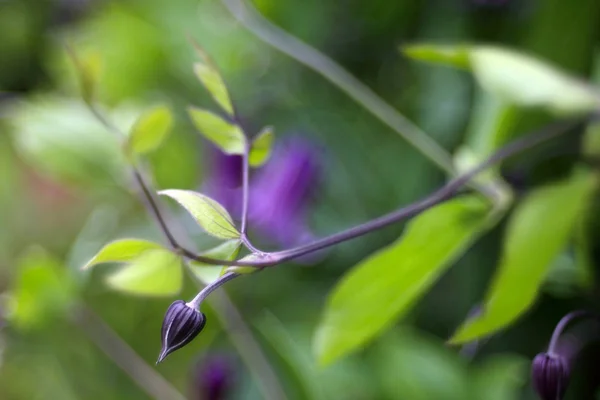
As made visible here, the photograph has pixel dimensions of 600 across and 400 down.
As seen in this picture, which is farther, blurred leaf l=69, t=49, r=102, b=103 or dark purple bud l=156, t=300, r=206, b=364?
blurred leaf l=69, t=49, r=102, b=103

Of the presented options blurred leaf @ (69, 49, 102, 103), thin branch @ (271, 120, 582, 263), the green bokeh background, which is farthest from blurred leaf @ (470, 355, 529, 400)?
blurred leaf @ (69, 49, 102, 103)

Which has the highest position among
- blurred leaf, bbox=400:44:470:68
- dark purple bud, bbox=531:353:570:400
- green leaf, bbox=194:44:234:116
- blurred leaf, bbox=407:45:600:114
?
green leaf, bbox=194:44:234:116

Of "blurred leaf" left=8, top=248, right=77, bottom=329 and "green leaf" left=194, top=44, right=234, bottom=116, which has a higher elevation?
"green leaf" left=194, top=44, right=234, bottom=116

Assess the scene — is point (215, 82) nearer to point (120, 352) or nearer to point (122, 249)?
point (122, 249)

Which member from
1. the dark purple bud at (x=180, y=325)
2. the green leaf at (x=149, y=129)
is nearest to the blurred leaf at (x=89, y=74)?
the green leaf at (x=149, y=129)

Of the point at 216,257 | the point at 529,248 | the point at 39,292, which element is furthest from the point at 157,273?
the point at 39,292

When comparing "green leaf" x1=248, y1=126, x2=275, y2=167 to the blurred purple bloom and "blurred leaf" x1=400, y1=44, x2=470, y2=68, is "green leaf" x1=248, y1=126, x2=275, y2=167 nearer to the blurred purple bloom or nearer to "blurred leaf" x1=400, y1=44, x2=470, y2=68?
"blurred leaf" x1=400, y1=44, x2=470, y2=68

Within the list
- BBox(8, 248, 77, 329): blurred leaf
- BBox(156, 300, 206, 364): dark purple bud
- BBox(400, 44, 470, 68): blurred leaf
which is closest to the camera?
BBox(156, 300, 206, 364): dark purple bud

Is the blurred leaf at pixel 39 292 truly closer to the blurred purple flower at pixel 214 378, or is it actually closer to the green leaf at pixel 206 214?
the blurred purple flower at pixel 214 378
